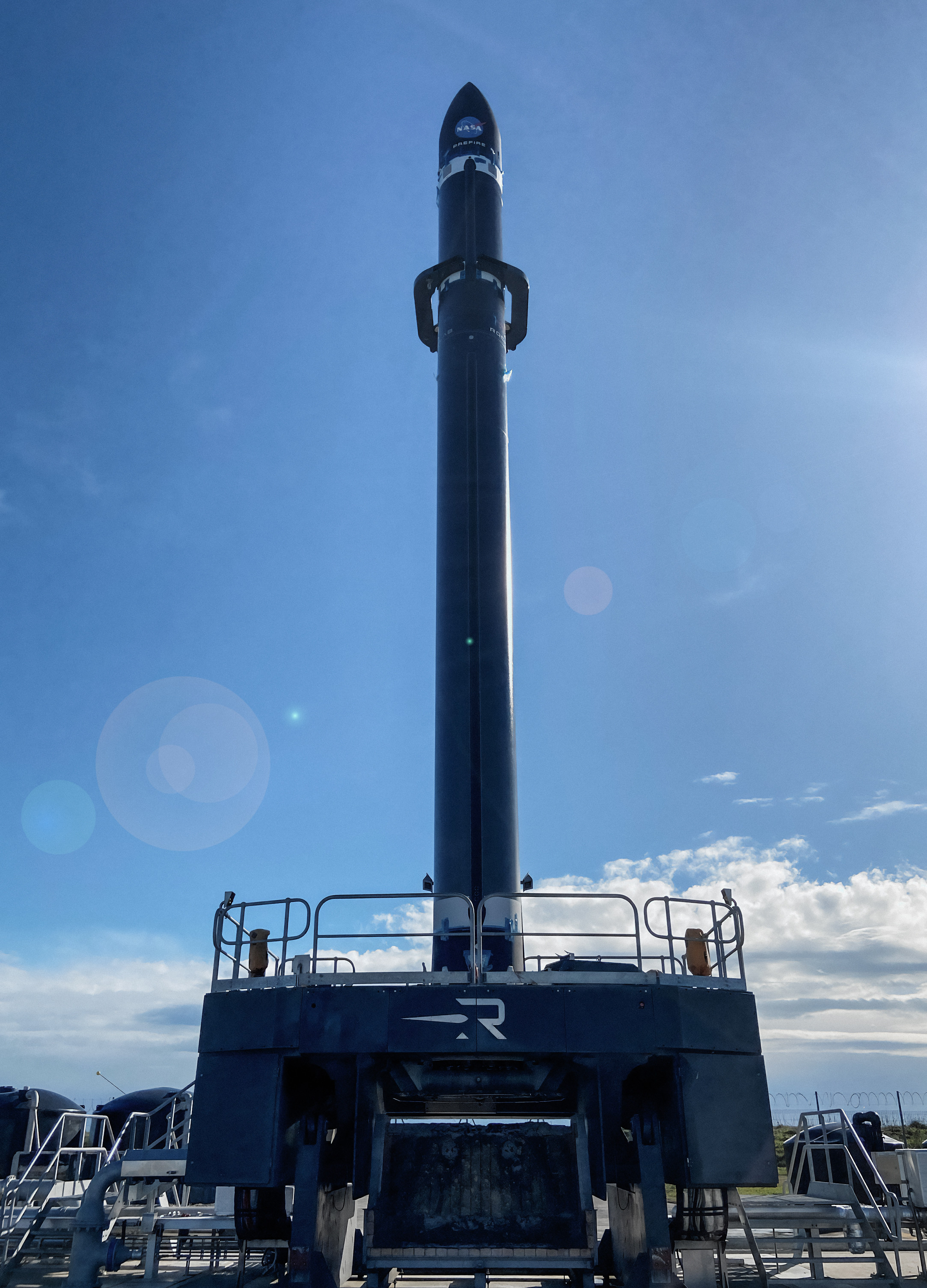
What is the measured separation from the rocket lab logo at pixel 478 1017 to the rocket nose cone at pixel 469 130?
18.3m

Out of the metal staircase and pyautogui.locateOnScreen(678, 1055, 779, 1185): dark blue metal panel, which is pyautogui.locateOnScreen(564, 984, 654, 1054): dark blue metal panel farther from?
the metal staircase

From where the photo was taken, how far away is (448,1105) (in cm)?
1203

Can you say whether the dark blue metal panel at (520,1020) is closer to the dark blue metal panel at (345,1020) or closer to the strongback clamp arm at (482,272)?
the dark blue metal panel at (345,1020)

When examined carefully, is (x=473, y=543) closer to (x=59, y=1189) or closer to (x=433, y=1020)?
(x=433, y=1020)

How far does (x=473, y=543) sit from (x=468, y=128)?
35.3ft

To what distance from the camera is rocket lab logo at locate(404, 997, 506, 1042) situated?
10.4 meters

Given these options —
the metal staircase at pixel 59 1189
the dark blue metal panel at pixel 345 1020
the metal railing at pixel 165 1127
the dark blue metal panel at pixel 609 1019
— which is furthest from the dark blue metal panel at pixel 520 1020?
the metal railing at pixel 165 1127

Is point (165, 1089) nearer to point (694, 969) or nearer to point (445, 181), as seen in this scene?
point (694, 969)

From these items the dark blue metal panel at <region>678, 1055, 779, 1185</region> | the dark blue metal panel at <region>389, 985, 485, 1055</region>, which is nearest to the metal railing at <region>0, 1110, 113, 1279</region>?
the dark blue metal panel at <region>389, 985, 485, 1055</region>

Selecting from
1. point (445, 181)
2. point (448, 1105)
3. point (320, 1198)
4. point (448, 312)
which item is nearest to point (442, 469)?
point (448, 312)

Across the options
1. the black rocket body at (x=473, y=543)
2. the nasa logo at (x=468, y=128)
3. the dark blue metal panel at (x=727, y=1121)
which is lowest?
the dark blue metal panel at (x=727, y=1121)

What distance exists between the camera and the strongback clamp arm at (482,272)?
2006 cm

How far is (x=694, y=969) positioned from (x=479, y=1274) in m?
4.25

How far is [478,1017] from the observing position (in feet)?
34.1
